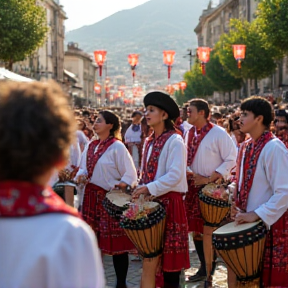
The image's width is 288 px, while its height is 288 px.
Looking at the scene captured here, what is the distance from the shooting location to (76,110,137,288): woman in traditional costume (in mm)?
6746

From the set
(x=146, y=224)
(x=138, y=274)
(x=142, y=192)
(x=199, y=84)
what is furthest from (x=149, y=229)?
(x=199, y=84)

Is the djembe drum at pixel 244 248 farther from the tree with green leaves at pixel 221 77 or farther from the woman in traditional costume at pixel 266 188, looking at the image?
the tree with green leaves at pixel 221 77

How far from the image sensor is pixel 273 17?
27.4 m

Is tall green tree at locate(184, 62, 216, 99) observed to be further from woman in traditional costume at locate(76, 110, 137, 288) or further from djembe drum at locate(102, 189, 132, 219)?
djembe drum at locate(102, 189, 132, 219)

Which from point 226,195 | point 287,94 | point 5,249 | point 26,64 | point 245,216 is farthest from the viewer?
point 26,64

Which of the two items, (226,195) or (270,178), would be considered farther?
(226,195)

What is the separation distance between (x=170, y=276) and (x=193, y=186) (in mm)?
1569

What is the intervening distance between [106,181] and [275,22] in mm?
21715

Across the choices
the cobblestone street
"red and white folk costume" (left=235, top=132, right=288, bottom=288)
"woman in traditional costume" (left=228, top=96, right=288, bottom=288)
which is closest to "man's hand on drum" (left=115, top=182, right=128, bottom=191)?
the cobblestone street

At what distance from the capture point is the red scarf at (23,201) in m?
2.03

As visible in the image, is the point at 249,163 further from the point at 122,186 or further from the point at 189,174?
the point at 189,174

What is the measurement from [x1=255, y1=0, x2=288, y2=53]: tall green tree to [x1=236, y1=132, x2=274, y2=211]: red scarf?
73.8ft

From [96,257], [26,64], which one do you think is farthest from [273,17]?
[26,64]

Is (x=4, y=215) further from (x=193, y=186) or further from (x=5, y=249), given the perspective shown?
(x=193, y=186)
